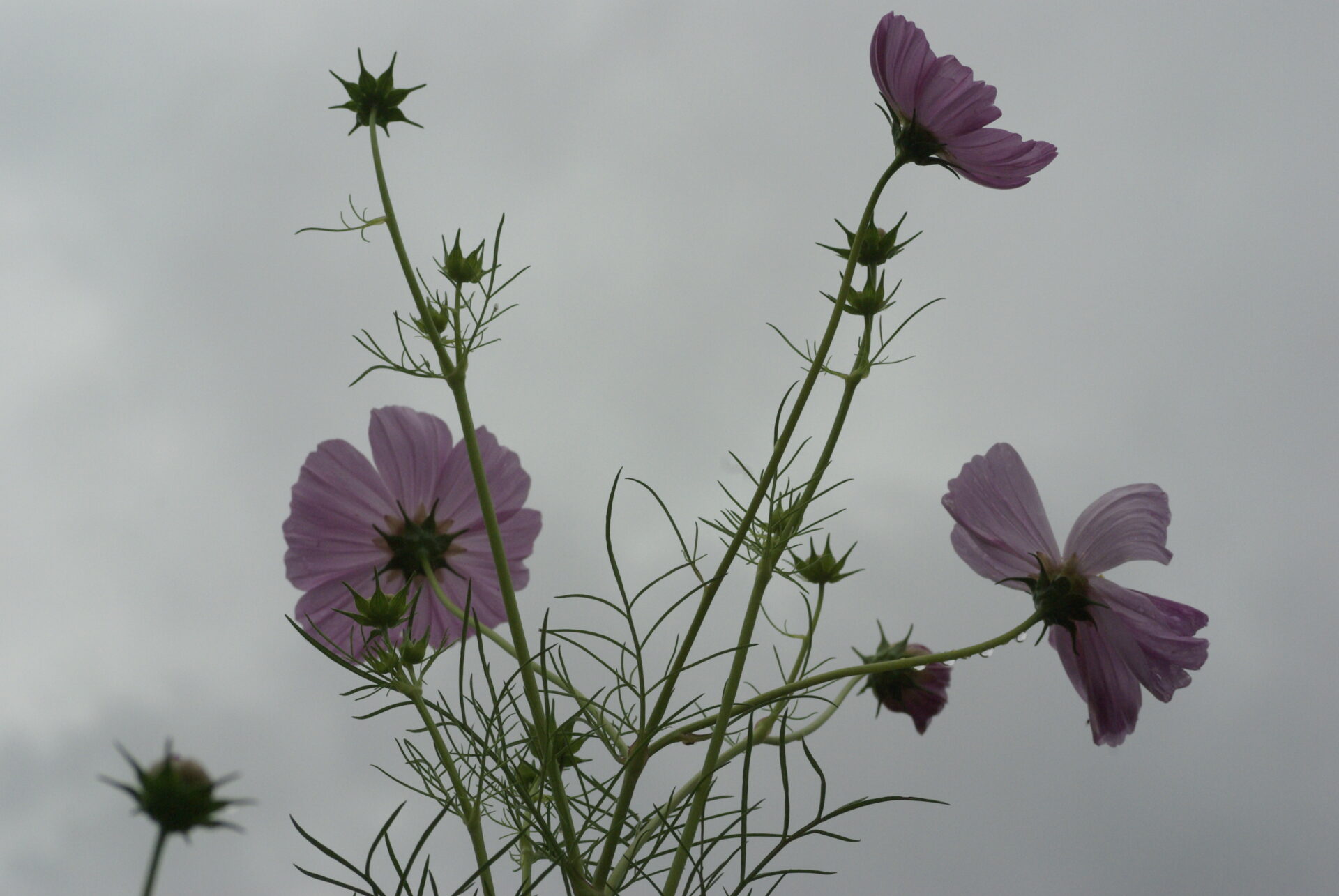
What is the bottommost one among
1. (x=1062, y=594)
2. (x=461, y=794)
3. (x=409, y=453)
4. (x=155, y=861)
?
(x=155, y=861)

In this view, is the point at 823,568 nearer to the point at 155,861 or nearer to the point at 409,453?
the point at 409,453

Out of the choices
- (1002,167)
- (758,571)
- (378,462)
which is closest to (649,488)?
(758,571)

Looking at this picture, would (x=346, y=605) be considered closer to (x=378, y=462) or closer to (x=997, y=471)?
(x=378, y=462)

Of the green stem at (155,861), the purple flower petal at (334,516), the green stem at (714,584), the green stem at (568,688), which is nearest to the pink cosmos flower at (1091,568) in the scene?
the green stem at (714,584)

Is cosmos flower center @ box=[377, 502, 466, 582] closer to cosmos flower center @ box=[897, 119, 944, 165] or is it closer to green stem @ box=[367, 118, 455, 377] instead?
green stem @ box=[367, 118, 455, 377]

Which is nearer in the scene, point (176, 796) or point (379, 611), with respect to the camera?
point (176, 796)

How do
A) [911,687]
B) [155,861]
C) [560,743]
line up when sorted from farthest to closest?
[911,687] → [560,743] → [155,861]

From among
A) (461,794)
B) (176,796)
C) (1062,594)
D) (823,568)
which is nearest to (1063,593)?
(1062,594)
